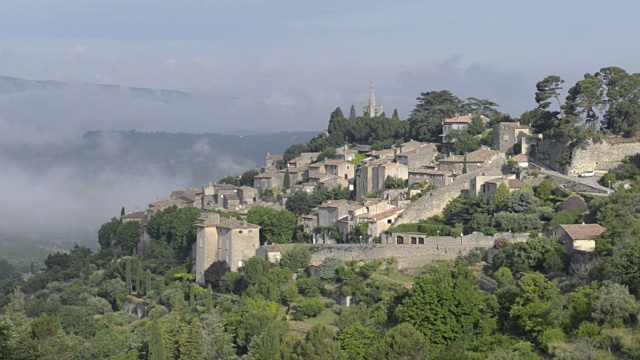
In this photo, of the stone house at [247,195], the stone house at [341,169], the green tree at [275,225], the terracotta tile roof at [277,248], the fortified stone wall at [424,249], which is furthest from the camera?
the stone house at [247,195]

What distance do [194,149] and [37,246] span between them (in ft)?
217

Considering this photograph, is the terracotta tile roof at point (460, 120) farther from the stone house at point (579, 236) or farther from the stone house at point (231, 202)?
the stone house at point (579, 236)

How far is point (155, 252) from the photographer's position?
51312 millimetres

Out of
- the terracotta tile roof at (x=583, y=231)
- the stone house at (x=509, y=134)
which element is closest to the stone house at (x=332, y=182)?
the stone house at (x=509, y=134)

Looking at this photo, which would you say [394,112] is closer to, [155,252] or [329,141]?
[329,141]

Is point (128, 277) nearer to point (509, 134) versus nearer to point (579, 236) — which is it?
point (509, 134)

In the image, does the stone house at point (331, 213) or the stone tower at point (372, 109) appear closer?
the stone house at point (331, 213)

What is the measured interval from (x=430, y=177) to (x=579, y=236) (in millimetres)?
13419

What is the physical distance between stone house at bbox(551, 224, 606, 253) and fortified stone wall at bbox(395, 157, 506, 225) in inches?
331

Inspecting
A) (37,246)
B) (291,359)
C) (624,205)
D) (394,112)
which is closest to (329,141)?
(394,112)

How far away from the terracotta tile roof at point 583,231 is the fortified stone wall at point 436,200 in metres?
8.65

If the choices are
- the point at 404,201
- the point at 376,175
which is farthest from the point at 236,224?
the point at 376,175

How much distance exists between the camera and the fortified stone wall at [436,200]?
142ft

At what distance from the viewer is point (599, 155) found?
4478cm
